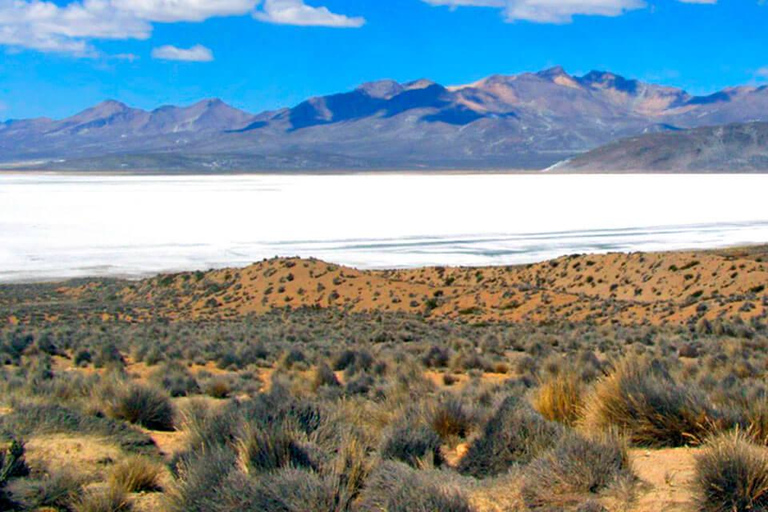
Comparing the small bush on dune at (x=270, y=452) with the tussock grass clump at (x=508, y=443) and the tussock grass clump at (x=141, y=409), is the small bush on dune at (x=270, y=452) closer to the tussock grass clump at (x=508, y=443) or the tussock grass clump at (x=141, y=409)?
the tussock grass clump at (x=508, y=443)

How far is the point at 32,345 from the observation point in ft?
48.6

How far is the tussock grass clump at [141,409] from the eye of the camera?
24.1 feet

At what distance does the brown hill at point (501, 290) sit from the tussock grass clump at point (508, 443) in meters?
15.9

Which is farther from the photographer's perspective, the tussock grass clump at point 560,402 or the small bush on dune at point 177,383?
the small bush on dune at point 177,383

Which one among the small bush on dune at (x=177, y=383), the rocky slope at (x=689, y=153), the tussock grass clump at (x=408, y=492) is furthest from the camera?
the rocky slope at (x=689, y=153)

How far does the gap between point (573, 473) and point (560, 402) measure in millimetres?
2015

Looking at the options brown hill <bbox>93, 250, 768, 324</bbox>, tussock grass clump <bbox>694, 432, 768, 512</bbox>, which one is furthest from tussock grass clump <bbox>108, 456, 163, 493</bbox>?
brown hill <bbox>93, 250, 768, 324</bbox>

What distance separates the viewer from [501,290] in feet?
87.7

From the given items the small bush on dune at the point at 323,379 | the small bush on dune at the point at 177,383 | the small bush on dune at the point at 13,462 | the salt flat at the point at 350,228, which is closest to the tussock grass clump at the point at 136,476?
the small bush on dune at the point at 13,462

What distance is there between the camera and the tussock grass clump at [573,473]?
4391 mm

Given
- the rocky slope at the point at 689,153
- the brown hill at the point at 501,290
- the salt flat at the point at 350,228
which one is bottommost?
the brown hill at the point at 501,290

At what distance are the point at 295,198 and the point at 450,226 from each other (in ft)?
106

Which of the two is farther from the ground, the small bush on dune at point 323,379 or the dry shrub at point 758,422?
the dry shrub at point 758,422

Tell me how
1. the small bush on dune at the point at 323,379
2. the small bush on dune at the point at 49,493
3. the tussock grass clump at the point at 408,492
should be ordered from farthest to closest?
the small bush on dune at the point at 323,379 < the small bush on dune at the point at 49,493 < the tussock grass clump at the point at 408,492
